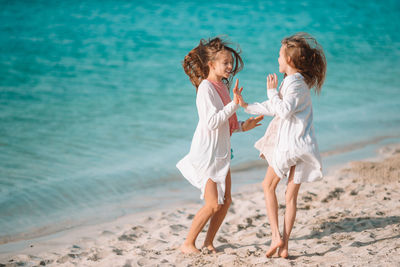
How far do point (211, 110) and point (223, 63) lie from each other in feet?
1.21

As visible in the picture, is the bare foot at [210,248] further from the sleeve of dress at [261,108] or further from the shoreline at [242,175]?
the shoreline at [242,175]

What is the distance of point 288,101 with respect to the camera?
3.29m

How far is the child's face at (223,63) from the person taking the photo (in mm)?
3557

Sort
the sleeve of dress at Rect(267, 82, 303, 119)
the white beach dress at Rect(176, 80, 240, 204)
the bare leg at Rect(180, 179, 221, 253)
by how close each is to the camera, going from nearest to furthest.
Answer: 1. the sleeve of dress at Rect(267, 82, 303, 119)
2. the white beach dress at Rect(176, 80, 240, 204)
3. the bare leg at Rect(180, 179, 221, 253)

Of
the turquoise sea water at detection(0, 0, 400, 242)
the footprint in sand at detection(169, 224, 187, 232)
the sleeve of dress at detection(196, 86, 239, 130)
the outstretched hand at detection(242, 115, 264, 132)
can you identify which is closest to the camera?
the sleeve of dress at detection(196, 86, 239, 130)

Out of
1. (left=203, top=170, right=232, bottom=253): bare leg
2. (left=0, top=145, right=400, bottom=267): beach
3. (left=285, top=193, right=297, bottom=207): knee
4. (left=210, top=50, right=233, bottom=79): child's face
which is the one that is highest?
(left=210, top=50, right=233, bottom=79): child's face

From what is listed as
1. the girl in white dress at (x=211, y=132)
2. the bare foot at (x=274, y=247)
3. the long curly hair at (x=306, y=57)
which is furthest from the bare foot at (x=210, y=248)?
the long curly hair at (x=306, y=57)

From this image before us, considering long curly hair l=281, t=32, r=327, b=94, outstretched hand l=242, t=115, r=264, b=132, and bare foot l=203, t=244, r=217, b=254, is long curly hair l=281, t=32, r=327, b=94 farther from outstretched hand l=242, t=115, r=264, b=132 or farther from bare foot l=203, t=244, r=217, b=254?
bare foot l=203, t=244, r=217, b=254

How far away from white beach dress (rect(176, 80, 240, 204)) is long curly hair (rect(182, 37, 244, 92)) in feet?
0.56

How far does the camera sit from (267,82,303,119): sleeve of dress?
10.7 feet

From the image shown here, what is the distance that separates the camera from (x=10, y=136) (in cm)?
805

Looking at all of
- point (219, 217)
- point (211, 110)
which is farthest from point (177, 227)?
point (211, 110)

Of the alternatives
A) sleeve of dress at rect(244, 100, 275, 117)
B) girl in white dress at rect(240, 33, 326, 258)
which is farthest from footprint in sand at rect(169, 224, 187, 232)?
sleeve of dress at rect(244, 100, 275, 117)

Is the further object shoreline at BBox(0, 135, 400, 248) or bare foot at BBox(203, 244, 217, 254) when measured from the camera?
shoreline at BBox(0, 135, 400, 248)
